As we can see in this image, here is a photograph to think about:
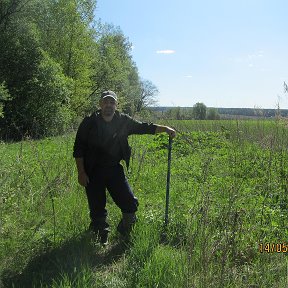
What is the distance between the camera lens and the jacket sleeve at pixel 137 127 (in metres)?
4.74

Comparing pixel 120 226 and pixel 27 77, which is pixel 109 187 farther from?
pixel 27 77

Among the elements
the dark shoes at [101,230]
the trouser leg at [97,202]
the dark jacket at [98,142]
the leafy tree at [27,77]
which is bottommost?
the dark shoes at [101,230]

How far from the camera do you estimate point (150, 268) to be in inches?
136

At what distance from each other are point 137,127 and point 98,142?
1.97 ft

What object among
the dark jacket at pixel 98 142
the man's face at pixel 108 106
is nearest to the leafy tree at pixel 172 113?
the dark jacket at pixel 98 142

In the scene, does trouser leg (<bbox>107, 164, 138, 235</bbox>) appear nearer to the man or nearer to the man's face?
the man

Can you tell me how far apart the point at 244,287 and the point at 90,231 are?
6.75ft

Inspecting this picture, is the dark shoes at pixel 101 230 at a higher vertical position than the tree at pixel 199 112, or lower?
lower

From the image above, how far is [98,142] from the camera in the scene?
446 centimetres
